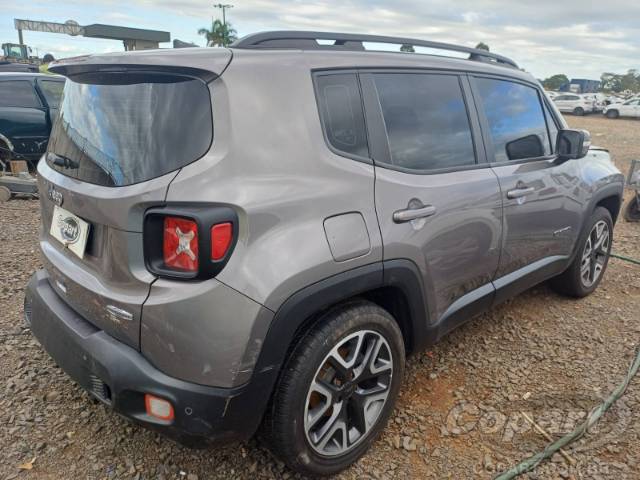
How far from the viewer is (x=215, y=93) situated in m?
1.83

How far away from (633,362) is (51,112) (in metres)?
8.73

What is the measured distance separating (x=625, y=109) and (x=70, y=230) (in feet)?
112

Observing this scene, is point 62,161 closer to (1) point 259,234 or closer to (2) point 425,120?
(1) point 259,234

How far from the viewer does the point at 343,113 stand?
7.16ft

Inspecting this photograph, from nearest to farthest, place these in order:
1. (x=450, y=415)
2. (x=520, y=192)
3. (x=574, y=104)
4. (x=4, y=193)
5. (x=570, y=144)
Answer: (x=450, y=415)
(x=520, y=192)
(x=570, y=144)
(x=4, y=193)
(x=574, y=104)

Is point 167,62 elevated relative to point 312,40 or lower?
lower

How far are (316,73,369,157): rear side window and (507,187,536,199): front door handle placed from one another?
1147 millimetres

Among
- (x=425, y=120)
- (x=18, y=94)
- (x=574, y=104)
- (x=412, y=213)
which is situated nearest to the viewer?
(x=412, y=213)

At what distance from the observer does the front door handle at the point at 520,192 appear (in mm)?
2949

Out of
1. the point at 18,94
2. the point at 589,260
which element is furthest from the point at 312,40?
the point at 18,94

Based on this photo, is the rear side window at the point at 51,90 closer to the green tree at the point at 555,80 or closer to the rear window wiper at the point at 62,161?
the rear window wiper at the point at 62,161

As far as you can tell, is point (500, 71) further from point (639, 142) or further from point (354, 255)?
point (639, 142)

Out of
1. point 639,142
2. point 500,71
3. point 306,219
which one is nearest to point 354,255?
point 306,219

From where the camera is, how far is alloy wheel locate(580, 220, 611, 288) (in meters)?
4.07
